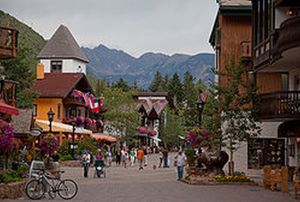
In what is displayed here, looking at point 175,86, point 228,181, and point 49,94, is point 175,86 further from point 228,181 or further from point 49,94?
point 228,181

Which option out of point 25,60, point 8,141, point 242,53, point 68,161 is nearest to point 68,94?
point 25,60

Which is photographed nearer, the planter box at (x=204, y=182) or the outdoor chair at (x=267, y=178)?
the outdoor chair at (x=267, y=178)

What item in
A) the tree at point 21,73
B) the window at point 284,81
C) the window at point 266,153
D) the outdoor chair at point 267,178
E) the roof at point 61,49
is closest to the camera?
the outdoor chair at point 267,178

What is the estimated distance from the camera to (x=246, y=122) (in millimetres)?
36281

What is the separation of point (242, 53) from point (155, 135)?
70174 millimetres

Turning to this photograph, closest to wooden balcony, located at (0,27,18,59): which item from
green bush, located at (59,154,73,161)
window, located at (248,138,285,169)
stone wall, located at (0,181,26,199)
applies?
stone wall, located at (0,181,26,199)

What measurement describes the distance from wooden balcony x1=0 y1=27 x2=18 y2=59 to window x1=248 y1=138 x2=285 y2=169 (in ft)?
57.0

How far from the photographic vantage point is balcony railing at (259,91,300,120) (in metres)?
30.5

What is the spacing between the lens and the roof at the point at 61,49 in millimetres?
100250

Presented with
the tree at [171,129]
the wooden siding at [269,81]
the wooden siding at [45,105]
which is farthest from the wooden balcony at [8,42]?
the tree at [171,129]

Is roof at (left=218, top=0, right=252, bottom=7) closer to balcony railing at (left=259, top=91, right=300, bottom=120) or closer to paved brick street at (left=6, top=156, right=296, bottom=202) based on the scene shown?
balcony railing at (left=259, top=91, right=300, bottom=120)

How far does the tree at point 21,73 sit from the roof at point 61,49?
123 ft

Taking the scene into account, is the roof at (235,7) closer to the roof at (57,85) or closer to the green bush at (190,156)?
the green bush at (190,156)

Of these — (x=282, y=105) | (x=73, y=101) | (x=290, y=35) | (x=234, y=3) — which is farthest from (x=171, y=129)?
(x=290, y=35)
